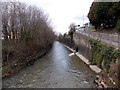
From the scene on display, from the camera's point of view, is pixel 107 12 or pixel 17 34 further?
pixel 17 34

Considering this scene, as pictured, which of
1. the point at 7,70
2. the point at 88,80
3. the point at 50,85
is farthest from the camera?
the point at 7,70

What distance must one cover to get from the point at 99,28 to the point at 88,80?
17857mm

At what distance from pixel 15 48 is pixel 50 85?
366 inches

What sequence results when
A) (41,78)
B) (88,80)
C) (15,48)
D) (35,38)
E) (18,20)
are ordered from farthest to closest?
(35,38)
(18,20)
(15,48)
(41,78)
(88,80)

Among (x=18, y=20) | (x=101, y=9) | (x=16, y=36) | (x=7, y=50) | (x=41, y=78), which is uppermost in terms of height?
(x=101, y=9)

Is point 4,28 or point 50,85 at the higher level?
point 4,28

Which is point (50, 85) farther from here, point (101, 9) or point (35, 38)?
point (35, 38)

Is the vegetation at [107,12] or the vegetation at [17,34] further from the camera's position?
the vegetation at [107,12]

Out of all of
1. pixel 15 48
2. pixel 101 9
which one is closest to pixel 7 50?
pixel 15 48

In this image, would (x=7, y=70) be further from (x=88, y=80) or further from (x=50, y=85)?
(x=88, y=80)

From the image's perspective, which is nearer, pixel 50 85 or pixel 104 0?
pixel 50 85

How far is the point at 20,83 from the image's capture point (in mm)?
11219

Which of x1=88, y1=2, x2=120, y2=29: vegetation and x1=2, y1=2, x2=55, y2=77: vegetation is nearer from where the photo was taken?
x1=2, y1=2, x2=55, y2=77: vegetation

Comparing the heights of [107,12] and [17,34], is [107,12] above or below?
above
